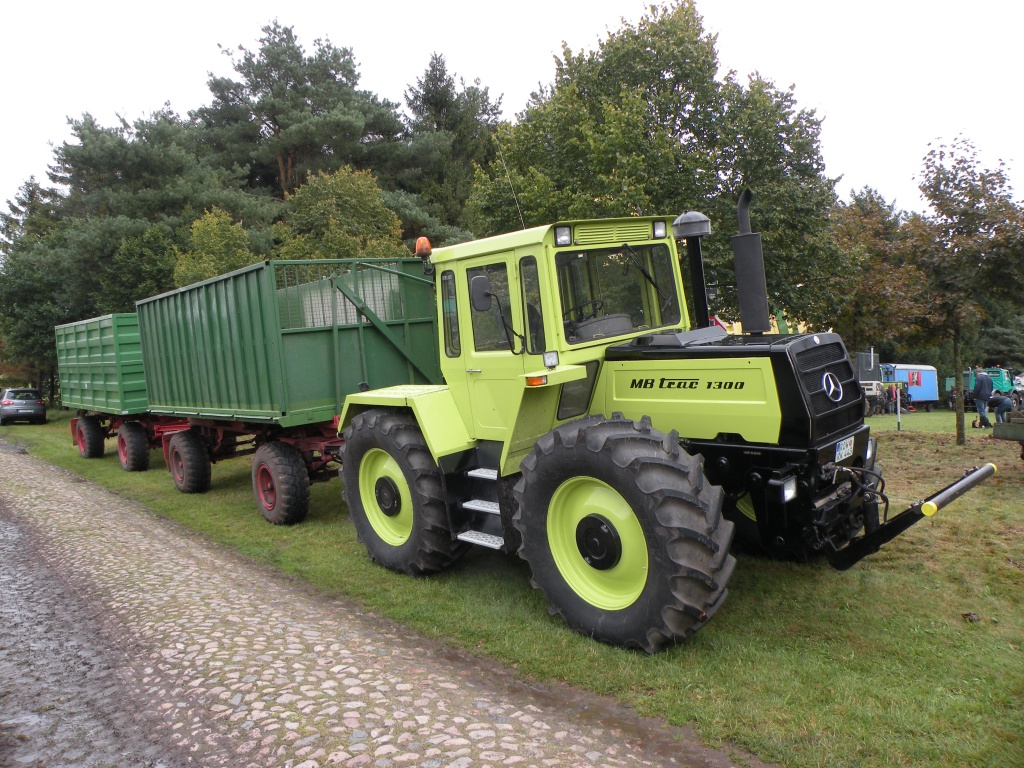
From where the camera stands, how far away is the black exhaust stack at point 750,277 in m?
4.79

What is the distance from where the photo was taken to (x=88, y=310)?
2734 centimetres

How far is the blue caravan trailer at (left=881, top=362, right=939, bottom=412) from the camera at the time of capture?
31.5 m

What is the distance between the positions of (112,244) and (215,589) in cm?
2266

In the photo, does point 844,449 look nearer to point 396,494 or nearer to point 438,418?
point 438,418

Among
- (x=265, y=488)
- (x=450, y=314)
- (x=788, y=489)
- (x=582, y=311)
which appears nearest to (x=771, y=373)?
(x=788, y=489)

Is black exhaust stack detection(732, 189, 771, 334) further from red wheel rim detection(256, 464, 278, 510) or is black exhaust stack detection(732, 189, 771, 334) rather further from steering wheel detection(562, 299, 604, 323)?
red wheel rim detection(256, 464, 278, 510)

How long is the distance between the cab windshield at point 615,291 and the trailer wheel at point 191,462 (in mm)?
7335

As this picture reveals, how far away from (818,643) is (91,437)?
49.2ft

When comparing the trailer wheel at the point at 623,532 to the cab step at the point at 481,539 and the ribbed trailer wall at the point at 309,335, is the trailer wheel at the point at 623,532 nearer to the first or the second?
the cab step at the point at 481,539

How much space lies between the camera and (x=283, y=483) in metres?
8.02

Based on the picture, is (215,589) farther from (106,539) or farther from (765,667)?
(765,667)

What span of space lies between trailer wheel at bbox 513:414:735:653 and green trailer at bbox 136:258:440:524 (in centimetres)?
394

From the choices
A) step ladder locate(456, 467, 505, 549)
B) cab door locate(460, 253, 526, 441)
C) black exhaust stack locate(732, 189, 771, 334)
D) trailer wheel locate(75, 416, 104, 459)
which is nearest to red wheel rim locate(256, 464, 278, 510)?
step ladder locate(456, 467, 505, 549)

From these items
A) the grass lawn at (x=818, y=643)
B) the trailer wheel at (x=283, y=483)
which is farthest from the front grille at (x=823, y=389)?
the trailer wheel at (x=283, y=483)
